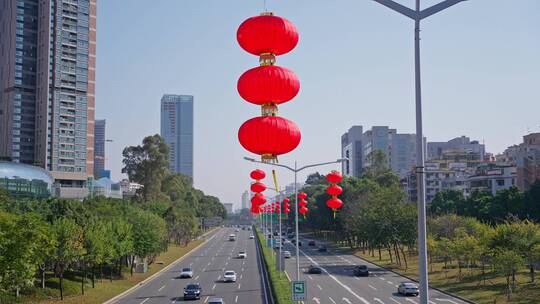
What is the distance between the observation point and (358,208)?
83562 mm

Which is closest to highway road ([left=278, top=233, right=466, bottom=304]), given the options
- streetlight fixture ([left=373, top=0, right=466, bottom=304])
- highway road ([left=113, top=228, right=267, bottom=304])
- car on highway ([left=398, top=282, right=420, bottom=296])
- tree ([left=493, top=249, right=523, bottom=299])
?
car on highway ([left=398, top=282, right=420, bottom=296])

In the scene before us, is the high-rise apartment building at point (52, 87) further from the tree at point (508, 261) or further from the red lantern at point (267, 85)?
the red lantern at point (267, 85)

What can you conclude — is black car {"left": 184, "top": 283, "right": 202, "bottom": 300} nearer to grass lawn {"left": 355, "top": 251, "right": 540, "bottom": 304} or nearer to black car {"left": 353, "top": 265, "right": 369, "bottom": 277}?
grass lawn {"left": 355, "top": 251, "right": 540, "bottom": 304}

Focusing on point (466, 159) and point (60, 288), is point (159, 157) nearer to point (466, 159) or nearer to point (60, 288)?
point (60, 288)

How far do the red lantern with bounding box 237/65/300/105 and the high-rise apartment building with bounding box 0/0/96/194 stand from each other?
317 ft

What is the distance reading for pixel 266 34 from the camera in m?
14.1

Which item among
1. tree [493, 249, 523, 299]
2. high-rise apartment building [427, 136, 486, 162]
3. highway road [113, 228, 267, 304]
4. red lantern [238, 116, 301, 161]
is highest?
high-rise apartment building [427, 136, 486, 162]

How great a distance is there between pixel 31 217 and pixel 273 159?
25.0 meters

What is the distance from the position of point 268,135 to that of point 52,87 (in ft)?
324

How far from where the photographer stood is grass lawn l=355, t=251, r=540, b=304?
3947 centimetres

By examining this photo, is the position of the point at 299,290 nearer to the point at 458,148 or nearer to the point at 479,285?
the point at 479,285

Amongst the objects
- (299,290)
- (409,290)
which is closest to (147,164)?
(409,290)

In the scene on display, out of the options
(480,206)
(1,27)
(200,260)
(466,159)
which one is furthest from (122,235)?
(466,159)

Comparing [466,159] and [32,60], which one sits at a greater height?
[32,60]
